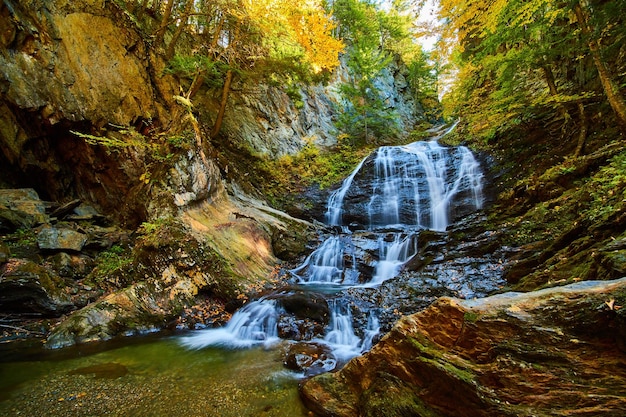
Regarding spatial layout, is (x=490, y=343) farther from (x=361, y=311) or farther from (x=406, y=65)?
(x=406, y=65)

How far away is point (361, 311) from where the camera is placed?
549cm

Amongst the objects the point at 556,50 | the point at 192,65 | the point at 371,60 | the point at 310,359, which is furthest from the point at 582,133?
the point at 371,60

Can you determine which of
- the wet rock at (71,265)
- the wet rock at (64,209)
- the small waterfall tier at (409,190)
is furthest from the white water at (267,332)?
the small waterfall tier at (409,190)

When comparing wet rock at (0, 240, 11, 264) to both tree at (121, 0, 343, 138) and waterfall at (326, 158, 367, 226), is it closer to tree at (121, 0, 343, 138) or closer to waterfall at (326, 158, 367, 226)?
tree at (121, 0, 343, 138)

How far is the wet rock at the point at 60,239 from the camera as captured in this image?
20.1 feet

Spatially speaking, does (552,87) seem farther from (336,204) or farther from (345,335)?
(345,335)

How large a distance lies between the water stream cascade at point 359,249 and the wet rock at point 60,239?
141 inches

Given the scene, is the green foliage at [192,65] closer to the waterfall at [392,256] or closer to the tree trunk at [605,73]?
the waterfall at [392,256]

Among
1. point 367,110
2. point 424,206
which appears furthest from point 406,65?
point 424,206

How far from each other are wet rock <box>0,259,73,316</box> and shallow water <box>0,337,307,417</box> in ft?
4.17

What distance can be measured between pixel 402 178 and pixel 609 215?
372 inches

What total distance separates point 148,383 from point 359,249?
6.29 metres

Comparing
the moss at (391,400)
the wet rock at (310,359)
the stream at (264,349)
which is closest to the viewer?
the moss at (391,400)

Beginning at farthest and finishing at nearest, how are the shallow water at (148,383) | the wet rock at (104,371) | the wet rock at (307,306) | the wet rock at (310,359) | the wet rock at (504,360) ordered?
the wet rock at (307,306)
the wet rock at (310,359)
the wet rock at (104,371)
the shallow water at (148,383)
the wet rock at (504,360)
